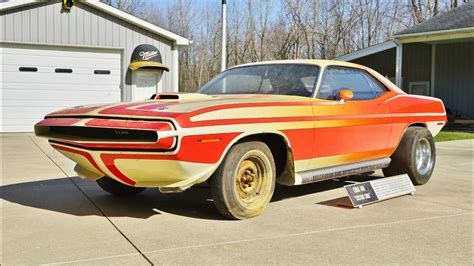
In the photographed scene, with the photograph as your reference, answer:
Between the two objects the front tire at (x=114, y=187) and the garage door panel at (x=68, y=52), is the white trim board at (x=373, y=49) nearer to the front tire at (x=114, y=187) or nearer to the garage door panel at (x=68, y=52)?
the garage door panel at (x=68, y=52)

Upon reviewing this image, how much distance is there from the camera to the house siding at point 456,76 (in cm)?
2070

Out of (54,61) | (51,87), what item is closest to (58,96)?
(51,87)

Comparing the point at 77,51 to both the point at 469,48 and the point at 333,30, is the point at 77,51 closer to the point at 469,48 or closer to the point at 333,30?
the point at 469,48

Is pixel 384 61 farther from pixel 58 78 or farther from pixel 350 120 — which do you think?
pixel 350 120

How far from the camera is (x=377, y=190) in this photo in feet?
17.9

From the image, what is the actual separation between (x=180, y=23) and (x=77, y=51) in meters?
26.4

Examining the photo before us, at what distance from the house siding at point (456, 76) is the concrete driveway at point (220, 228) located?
1594cm

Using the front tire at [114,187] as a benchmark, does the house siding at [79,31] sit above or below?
above

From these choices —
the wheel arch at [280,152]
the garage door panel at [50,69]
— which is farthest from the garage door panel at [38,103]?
the wheel arch at [280,152]

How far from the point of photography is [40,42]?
543 inches

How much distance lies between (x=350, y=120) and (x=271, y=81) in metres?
0.95

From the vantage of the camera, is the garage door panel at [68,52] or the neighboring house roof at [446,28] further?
the neighboring house roof at [446,28]

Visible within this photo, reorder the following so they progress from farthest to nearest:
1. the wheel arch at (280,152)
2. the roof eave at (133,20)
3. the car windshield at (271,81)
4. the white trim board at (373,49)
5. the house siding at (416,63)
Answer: the house siding at (416,63) < the white trim board at (373,49) < the roof eave at (133,20) < the car windshield at (271,81) < the wheel arch at (280,152)

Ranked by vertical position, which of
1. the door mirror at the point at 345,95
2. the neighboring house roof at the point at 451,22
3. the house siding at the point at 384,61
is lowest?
the door mirror at the point at 345,95
